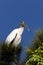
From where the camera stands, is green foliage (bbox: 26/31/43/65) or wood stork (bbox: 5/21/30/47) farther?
wood stork (bbox: 5/21/30/47)

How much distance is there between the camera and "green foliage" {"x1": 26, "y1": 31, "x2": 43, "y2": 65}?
101 inches

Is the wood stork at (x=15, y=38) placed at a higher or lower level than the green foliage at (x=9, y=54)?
higher

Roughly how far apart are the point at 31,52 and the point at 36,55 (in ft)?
0.51

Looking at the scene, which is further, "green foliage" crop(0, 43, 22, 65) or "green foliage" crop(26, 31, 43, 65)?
"green foliage" crop(0, 43, 22, 65)

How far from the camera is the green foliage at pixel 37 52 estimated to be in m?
2.57

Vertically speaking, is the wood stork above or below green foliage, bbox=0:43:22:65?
above

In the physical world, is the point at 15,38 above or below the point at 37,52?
above

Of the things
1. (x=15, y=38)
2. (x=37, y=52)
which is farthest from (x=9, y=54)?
(x=37, y=52)

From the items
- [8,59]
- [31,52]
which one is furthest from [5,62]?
[31,52]

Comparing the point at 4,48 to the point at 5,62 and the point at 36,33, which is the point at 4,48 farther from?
the point at 36,33

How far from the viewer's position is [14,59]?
277 cm

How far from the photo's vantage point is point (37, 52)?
2.67 meters

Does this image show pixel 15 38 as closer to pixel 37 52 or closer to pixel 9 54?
pixel 9 54

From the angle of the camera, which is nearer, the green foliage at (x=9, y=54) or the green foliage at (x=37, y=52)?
the green foliage at (x=37, y=52)
